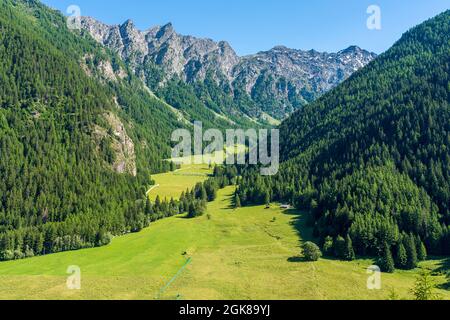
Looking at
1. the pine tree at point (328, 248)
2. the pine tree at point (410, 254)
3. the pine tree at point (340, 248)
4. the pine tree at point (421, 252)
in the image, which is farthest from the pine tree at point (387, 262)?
the pine tree at point (328, 248)

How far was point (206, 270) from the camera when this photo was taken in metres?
121

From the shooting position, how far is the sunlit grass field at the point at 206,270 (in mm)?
101750

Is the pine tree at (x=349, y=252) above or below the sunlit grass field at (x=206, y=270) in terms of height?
above

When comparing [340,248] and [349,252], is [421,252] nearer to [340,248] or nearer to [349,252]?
[349,252]

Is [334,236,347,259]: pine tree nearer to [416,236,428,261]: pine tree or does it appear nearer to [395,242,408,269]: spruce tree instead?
[395,242,408,269]: spruce tree

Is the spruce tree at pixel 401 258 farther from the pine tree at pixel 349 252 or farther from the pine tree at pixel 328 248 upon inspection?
the pine tree at pixel 328 248

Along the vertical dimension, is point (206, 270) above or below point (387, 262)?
below

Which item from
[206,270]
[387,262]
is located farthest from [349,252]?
[206,270]

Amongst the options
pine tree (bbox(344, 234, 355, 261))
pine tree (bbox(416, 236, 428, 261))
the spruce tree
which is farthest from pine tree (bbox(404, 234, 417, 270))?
pine tree (bbox(344, 234, 355, 261))

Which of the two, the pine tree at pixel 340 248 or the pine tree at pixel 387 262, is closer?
the pine tree at pixel 387 262

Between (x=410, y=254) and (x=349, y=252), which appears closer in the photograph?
(x=410, y=254)

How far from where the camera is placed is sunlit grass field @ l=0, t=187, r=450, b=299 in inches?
4006
